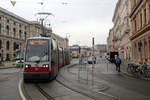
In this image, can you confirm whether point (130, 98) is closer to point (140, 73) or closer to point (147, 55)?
point (140, 73)

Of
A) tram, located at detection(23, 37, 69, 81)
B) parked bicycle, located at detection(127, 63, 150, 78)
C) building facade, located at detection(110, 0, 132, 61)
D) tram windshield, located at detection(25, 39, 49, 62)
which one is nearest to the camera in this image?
tram, located at detection(23, 37, 69, 81)

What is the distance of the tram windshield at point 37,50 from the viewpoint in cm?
1205

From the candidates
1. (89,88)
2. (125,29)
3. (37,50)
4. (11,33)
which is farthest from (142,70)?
(11,33)

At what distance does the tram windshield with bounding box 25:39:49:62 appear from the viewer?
1205 cm

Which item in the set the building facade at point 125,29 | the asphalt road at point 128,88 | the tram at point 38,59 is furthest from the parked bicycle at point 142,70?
the building facade at point 125,29

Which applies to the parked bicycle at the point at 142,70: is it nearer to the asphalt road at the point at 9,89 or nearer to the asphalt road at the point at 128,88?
the asphalt road at the point at 128,88

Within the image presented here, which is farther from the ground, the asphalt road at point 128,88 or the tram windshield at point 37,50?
the tram windshield at point 37,50

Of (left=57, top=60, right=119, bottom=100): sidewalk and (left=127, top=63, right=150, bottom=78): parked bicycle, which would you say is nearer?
(left=57, top=60, right=119, bottom=100): sidewalk

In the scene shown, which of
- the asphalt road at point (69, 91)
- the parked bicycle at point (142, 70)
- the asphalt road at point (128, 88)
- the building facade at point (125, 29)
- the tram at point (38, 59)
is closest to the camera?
the asphalt road at point (69, 91)

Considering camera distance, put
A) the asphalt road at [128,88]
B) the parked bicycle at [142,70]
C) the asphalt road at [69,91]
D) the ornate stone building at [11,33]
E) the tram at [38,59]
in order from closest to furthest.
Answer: the asphalt road at [69,91] < the asphalt road at [128,88] < the tram at [38,59] < the parked bicycle at [142,70] < the ornate stone building at [11,33]

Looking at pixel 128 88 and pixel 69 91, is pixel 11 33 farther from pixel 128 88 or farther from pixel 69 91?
pixel 128 88

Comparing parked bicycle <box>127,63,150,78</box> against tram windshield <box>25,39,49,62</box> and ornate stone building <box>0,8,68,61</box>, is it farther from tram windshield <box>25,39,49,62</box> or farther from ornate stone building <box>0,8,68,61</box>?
ornate stone building <box>0,8,68,61</box>

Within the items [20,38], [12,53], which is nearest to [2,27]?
[12,53]

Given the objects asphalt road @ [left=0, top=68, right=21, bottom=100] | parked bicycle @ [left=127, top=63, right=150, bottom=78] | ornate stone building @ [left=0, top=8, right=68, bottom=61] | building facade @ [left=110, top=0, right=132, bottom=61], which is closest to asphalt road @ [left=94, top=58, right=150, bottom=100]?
parked bicycle @ [left=127, top=63, right=150, bottom=78]
